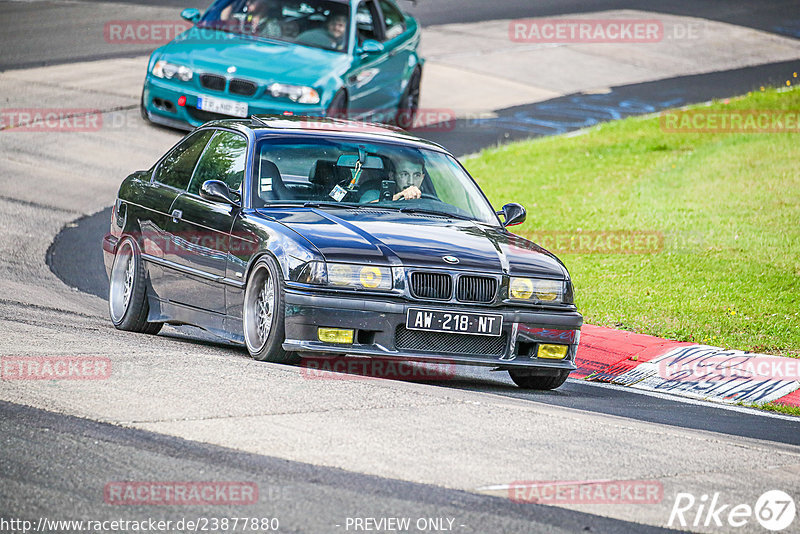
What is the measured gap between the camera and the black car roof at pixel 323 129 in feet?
28.9

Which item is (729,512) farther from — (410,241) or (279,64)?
(279,64)

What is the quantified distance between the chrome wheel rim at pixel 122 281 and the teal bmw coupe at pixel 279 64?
5.64 metres

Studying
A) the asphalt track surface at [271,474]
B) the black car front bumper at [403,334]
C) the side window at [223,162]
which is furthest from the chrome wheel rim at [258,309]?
the asphalt track surface at [271,474]

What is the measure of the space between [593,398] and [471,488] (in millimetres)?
3069

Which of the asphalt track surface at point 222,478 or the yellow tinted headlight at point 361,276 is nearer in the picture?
the asphalt track surface at point 222,478

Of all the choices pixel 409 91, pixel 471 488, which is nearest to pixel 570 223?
pixel 409 91

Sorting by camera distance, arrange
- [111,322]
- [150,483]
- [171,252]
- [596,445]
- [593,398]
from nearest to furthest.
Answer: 1. [150,483]
2. [596,445]
3. [593,398]
4. [171,252]
5. [111,322]

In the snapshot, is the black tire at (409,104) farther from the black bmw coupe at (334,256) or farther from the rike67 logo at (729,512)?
the rike67 logo at (729,512)

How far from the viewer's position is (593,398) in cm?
817

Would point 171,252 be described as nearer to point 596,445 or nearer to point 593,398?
point 593,398

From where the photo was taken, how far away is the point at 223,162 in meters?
8.91


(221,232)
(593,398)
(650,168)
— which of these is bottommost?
(650,168)

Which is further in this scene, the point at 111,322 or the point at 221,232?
the point at 111,322

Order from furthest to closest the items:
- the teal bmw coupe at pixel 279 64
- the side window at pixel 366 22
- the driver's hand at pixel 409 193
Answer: the side window at pixel 366 22 < the teal bmw coupe at pixel 279 64 < the driver's hand at pixel 409 193
